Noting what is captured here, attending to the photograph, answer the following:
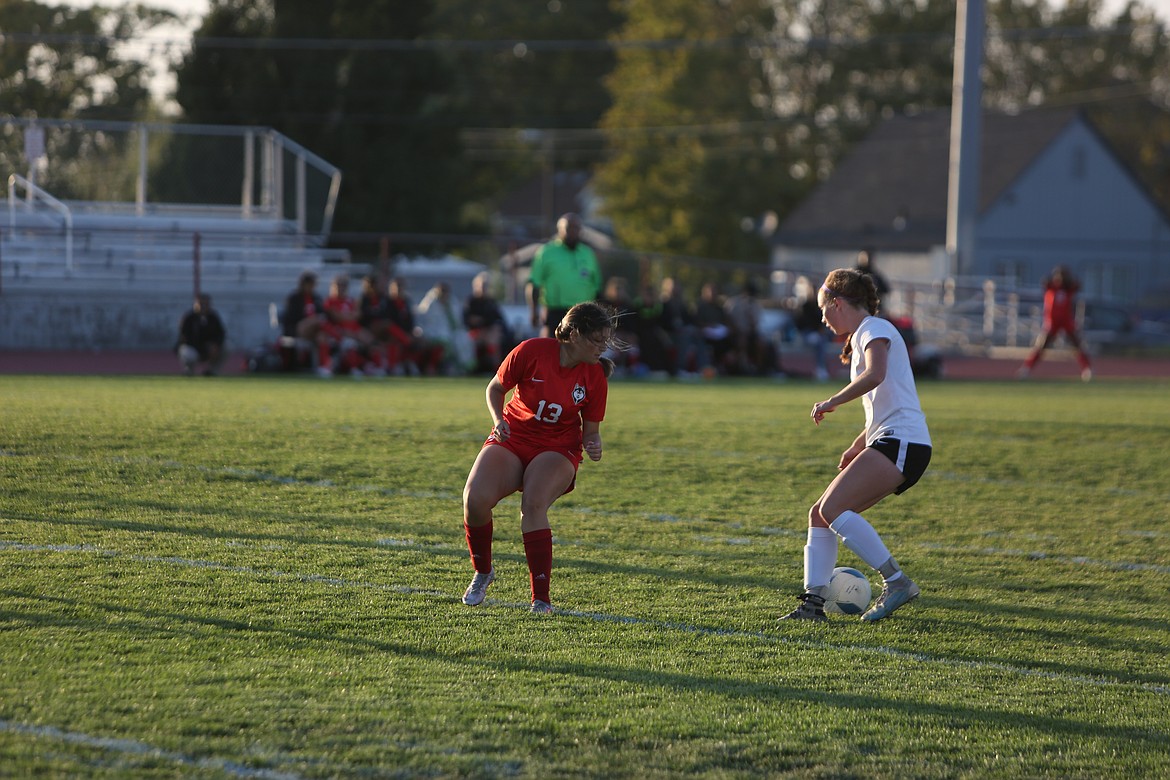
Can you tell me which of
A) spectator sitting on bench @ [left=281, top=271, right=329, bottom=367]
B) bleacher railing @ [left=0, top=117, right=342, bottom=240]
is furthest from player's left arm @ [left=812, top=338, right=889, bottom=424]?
bleacher railing @ [left=0, top=117, right=342, bottom=240]

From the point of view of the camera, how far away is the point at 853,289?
6371mm

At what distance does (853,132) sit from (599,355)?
6580 centimetres

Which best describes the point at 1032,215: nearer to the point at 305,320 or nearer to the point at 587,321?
the point at 305,320

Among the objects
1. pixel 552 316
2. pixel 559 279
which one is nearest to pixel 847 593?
pixel 552 316

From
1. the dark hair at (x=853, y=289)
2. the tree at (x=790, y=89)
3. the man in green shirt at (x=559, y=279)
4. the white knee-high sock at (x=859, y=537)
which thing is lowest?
the white knee-high sock at (x=859, y=537)

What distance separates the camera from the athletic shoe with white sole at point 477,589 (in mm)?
6266

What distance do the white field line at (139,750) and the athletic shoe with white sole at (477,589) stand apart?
86.9 inches

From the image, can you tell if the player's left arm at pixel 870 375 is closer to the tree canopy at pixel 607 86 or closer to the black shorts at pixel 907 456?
the black shorts at pixel 907 456

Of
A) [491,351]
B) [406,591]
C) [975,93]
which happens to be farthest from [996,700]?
[975,93]

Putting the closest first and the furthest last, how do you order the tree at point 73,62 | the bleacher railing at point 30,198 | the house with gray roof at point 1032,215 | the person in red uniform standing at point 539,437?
1. the person in red uniform standing at point 539,437
2. the bleacher railing at point 30,198
3. the tree at point 73,62
4. the house with gray roof at point 1032,215

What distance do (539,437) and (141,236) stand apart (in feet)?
67.7

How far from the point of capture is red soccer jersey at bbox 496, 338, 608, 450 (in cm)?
624

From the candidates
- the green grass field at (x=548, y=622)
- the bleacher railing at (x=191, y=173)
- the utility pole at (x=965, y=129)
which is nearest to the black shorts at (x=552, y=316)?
the green grass field at (x=548, y=622)

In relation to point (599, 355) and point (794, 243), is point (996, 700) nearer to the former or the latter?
point (599, 355)
